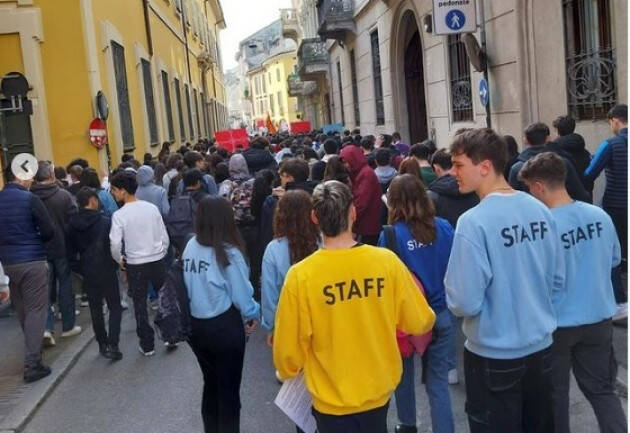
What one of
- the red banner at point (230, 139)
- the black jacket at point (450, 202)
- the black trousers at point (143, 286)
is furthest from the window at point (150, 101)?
the black jacket at point (450, 202)

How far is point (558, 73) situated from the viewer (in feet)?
30.5

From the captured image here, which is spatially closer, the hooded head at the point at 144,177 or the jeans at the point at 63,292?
the jeans at the point at 63,292

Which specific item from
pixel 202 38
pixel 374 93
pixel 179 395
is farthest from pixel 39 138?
pixel 202 38

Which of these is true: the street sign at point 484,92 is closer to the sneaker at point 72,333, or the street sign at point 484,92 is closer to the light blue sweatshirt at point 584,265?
the sneaker at point 72,333

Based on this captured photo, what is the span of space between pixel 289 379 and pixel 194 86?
3134 cm

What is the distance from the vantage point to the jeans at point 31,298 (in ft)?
20.6

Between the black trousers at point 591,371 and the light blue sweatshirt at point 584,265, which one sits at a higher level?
the light blue sweatshirt at point 584,265

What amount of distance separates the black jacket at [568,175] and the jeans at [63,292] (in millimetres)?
4546

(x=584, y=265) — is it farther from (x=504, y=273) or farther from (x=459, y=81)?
(x=459, y=81)

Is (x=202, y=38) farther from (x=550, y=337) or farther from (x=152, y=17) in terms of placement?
(x=550, y=337)

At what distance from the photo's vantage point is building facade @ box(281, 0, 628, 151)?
8.41 m

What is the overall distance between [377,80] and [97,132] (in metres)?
9.67

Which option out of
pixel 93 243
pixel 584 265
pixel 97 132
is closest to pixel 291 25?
pixel 97 132

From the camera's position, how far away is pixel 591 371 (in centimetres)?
368
